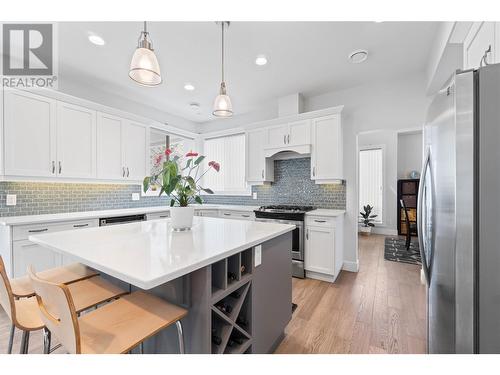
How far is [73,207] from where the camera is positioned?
10.2 feet

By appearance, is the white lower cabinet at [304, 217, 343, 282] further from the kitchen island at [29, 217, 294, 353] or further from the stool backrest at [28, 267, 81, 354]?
the stool backrest at [28, 267, 81, 354]

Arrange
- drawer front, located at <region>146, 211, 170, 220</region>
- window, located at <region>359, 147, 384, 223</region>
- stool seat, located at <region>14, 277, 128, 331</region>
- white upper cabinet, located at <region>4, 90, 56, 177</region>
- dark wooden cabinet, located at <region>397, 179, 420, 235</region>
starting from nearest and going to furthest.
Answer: stool seat, located at <region>14, 277, 128, 331</region>, white upper cabinet, located at <region>4, 90, 56, 177</region>, drawer front, located at <region>146, 211, 170, 220</region>, dark wooden cabinet, located at <region>397, 179, 420, 235</region>, window, located at <region>359, 147, 384, 223</region>

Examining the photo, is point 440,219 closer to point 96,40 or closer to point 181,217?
point 181,217

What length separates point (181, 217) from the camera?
1676 millimetres

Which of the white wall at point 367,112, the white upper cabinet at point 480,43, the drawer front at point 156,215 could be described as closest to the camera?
the white upper cabinet at point 480,43

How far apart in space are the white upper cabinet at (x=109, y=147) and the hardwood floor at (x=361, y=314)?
312 cm

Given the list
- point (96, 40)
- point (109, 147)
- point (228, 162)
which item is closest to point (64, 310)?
point (96, 40)

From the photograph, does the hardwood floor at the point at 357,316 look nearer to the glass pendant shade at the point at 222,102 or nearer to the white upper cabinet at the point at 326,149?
the white upper cabinet at the point at 326,149

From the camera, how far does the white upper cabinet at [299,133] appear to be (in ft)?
11.0

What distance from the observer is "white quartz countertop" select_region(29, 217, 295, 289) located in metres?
0.87

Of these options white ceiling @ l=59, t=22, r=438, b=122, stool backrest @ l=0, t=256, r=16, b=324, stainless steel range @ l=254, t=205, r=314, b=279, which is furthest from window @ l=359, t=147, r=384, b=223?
stool backrest @ l=0, t=256, r=16, b=324

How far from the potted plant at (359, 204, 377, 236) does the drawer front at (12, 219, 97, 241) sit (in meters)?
5.94

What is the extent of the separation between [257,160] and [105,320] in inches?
127

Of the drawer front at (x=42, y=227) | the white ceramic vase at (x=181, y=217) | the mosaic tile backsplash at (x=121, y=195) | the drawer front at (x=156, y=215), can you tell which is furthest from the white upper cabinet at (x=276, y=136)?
the drawer front at (x=42, y=227)
